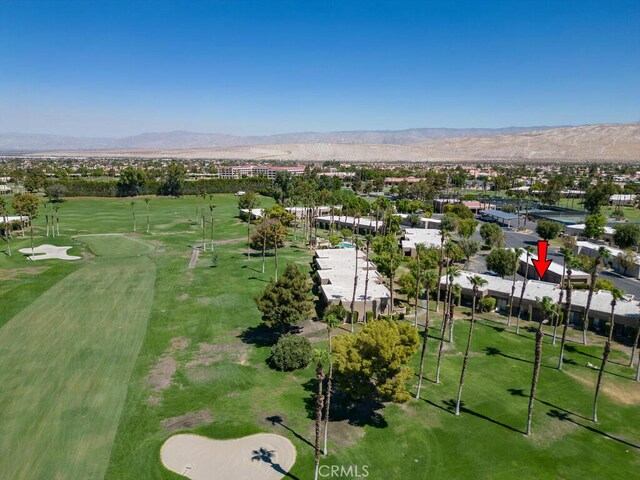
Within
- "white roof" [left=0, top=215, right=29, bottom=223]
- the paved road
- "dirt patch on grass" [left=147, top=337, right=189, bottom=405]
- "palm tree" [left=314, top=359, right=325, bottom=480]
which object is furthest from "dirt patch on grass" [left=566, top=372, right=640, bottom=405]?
"white roof" [left=0, top=215, right=29, bottom=223]

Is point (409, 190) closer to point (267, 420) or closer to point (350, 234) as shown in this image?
point (350, 234)

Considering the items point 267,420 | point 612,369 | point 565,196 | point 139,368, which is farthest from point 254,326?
point 565,196

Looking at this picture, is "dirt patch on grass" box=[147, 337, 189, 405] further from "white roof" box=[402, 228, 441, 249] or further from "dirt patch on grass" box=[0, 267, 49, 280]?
"white roof" box=[402, 228, 441, 249]

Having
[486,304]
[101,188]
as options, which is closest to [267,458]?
[486,304]

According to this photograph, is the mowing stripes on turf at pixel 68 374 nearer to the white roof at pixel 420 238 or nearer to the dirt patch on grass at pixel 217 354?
the dirt patch on grass at pixel 217 354

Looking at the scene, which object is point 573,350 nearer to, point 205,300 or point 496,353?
point 496,353

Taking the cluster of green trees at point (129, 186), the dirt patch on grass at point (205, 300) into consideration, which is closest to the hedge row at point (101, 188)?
the cluster of green trees at point (129, 186)

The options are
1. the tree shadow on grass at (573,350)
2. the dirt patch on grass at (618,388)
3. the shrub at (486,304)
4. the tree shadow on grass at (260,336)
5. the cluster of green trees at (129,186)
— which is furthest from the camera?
the cluster of green trees at (129,186)
